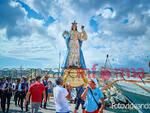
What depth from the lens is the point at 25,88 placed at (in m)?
6.86

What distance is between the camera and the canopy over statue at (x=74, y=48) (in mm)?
14125

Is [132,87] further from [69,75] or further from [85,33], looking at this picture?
[85,33]

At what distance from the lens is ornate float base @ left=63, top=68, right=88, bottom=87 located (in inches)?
488

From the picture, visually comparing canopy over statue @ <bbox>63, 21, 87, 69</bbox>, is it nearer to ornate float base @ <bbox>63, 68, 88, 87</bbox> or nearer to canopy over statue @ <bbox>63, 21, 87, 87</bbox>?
canopy over statue @ <bbox>63, 21, 87, 87</bbox>

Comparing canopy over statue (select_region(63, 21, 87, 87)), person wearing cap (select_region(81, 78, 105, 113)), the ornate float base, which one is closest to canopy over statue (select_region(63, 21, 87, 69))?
canopy over statue (select_region(63, 21, 87, 87))

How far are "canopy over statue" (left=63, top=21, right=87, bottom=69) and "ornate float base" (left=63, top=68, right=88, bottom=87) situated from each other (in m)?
1.28

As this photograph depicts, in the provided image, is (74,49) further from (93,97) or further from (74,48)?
(93,97)

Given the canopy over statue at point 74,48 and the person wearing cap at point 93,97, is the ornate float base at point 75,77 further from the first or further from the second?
the person wearing cap at point 93,97

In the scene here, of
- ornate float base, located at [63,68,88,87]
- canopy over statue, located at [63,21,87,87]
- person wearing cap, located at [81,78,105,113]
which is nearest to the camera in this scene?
person wearing cap, located at [81,78,105,113]

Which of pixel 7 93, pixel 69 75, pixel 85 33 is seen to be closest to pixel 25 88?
pixel 7 93

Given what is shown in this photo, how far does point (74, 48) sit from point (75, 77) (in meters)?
3.72

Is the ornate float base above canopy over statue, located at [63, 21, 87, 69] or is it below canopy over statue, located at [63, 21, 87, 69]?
below

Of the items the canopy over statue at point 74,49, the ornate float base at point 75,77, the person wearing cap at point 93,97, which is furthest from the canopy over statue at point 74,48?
the person wearing cap at point 93,97

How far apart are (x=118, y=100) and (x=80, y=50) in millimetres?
7047
